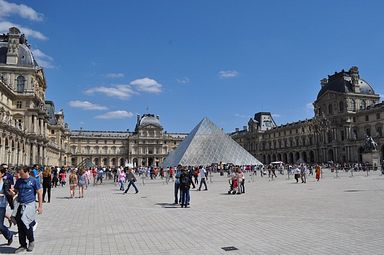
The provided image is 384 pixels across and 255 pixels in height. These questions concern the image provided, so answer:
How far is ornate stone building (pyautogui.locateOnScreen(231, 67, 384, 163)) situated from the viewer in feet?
204

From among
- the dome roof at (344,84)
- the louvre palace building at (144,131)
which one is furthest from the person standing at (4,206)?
the dome roof at (344,84)

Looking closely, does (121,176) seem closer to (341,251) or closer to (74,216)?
(74,216)

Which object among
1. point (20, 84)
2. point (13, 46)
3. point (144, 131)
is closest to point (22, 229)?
point (20, 84)

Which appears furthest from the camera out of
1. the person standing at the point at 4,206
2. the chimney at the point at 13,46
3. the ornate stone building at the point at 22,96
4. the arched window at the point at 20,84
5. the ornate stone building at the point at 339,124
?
the ornate stone building at the point at 339,124

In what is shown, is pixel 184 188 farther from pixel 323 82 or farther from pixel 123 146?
pixel 123 146

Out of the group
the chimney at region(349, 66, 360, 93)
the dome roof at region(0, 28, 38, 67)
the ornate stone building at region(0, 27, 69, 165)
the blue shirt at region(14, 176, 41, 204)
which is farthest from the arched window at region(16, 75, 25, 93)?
the chimney at region(349, 66, 360, 93)

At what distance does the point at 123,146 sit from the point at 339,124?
59764mm

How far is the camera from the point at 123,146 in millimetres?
103000

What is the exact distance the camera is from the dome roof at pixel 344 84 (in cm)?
6775

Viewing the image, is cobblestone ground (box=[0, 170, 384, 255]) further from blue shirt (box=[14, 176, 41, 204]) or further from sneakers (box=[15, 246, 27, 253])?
blue shirt (box=[14, 176, 41, 204])

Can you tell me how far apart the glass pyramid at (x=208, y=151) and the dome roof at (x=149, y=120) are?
61.5 m

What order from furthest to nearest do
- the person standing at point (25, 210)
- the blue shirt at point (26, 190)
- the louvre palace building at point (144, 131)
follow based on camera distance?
1. the louvre palace building at point (144, 131)
2. the blue shirt at point (26, 190)
3. the person standing at point (25, 210)

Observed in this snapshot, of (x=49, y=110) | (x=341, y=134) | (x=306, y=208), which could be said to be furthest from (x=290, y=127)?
(x=306, y=208)

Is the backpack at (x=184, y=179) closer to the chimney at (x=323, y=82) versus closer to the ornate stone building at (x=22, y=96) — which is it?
the ornate stone building at (x=22, y=96)
